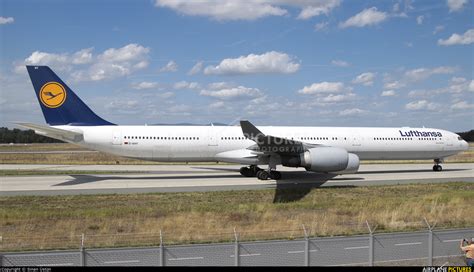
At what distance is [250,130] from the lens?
24.7 m

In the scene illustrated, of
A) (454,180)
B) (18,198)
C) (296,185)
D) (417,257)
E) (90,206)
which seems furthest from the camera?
(454,180)

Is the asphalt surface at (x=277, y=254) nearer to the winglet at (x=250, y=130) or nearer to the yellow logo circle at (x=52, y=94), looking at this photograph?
the winglet at (x=250, y=130)

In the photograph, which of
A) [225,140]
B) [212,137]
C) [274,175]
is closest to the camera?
[274,175]

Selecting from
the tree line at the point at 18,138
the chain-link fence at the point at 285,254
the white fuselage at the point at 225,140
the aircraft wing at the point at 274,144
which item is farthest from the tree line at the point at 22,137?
the chain-link fence at the point at 285,254

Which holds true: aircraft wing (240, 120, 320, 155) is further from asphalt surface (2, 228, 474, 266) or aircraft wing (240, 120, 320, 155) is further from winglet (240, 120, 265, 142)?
asphalt surface (2, 228, 474, 266)

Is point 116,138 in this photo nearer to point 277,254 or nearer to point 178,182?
point 178,182

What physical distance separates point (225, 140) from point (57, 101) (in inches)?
454

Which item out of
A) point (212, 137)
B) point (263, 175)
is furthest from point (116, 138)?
point (263, 175)

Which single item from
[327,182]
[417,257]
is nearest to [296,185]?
[327,182]

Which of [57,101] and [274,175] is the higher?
[57,101]

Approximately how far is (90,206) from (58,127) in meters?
11.4

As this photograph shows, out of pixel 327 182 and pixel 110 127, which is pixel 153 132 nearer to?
pixel 110 127

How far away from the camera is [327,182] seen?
27734 mm

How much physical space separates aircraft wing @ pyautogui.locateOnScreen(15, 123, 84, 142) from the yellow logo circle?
253cm
